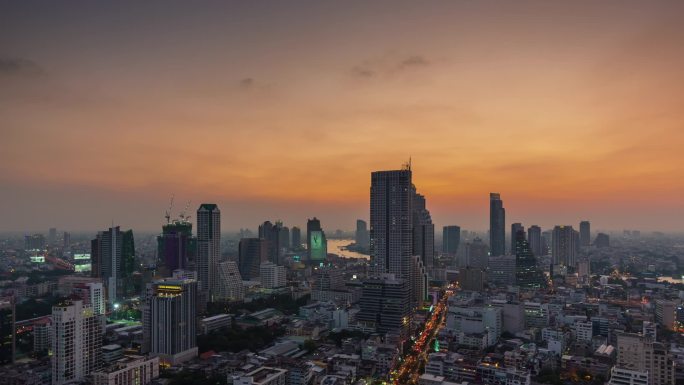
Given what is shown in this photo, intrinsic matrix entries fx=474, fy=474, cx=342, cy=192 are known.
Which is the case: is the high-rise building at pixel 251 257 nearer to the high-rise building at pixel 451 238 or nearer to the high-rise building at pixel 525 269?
the high-rise building at pixel 525 269

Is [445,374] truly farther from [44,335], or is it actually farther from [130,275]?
[130,275]

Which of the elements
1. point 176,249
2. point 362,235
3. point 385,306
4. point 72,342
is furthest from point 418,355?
point 362,235

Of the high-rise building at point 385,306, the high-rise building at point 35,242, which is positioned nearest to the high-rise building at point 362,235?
the high-rise building at point 35,242

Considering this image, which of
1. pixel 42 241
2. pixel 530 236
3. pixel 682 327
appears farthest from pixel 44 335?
pixel 530 236

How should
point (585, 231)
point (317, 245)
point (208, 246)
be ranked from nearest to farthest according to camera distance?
1. point (208, 246)
2. point (317, 245)
3. point (585, 231)

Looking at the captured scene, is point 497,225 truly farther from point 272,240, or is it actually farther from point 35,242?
point 35,242

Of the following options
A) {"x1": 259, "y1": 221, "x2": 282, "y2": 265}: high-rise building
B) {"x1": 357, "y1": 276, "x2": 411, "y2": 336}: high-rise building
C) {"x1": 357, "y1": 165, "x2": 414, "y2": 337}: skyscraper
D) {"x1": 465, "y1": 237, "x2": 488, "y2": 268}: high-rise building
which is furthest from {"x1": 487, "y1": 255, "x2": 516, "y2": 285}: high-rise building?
{"x1": 259, "y1": 221, "x2": 282, "y2": 265}: high-rise building
